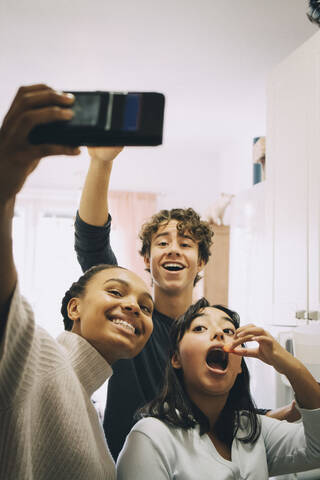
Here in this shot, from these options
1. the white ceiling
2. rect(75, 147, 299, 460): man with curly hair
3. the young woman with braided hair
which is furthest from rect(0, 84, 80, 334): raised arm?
the white ceiling

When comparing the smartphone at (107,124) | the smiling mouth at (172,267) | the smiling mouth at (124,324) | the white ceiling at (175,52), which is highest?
the white ceiling at (175,52)

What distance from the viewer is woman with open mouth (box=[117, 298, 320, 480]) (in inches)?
33.8

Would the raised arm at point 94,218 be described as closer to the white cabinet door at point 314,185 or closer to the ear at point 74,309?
the ear at point 74,309

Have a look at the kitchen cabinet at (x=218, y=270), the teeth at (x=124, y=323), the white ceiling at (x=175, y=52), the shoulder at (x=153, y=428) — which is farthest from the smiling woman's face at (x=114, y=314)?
the kitchen cabinet at (x=218, y=270)

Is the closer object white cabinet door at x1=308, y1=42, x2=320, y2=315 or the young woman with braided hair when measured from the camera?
the young woman with braided hair

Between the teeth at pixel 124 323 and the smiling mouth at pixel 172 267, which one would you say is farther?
the smiling mouth at pixel 172 267

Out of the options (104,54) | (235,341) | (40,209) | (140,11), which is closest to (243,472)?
(235,341)

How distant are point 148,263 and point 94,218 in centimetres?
39

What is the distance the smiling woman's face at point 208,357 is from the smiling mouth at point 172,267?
0.24 meters

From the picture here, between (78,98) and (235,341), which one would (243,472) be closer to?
(235,341)

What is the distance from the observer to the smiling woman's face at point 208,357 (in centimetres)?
98

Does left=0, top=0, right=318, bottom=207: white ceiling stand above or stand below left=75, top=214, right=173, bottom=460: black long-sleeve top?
above

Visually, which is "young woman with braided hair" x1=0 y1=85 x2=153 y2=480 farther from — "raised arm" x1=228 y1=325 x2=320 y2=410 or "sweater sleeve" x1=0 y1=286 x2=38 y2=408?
"raised arm" x1=228 y1=325 x2=320 y2=410

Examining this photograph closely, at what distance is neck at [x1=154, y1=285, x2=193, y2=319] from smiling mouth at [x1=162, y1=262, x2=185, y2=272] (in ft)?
0.24
